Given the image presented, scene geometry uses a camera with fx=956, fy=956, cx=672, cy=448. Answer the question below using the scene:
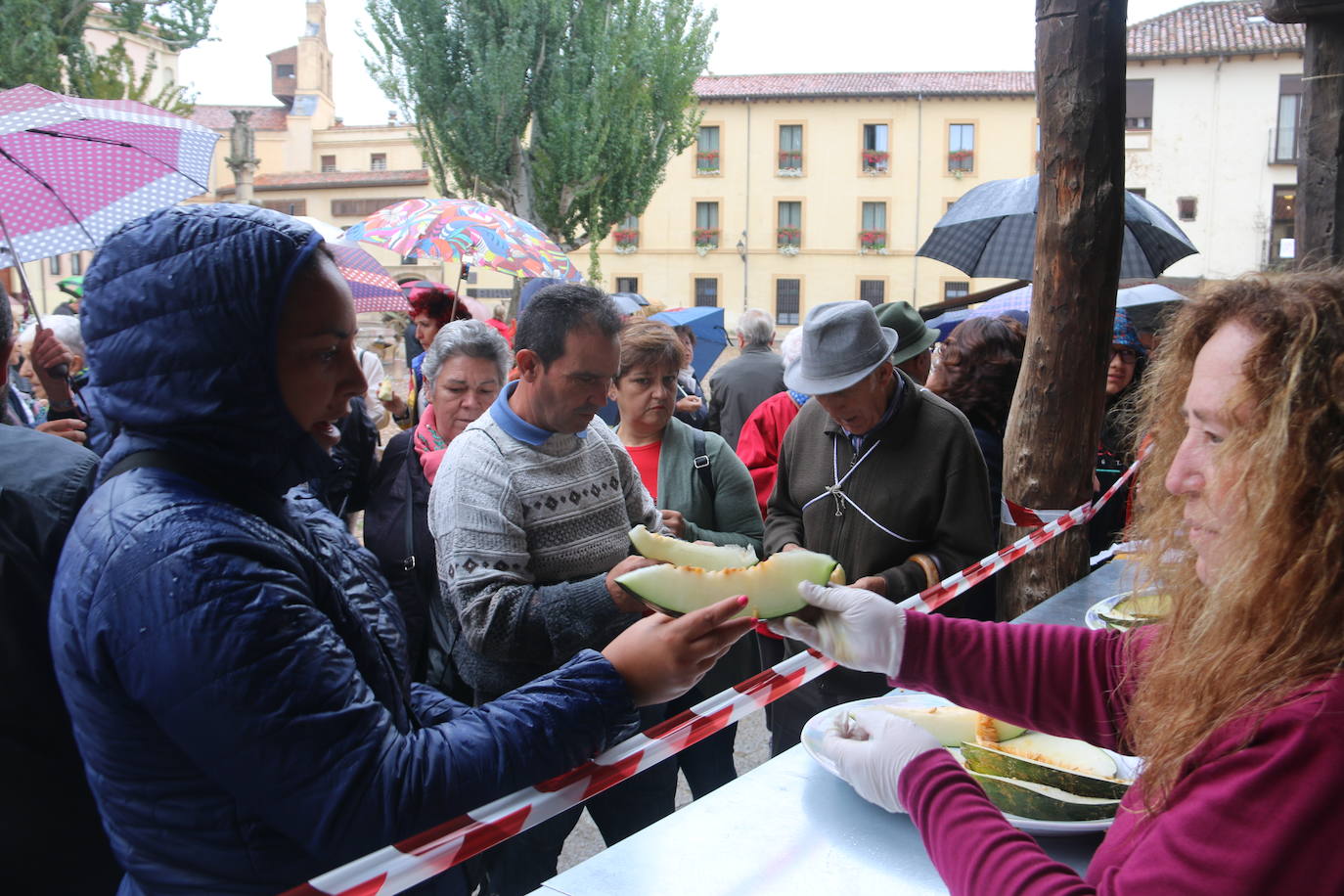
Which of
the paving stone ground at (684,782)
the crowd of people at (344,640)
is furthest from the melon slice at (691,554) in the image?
the paving stone ground at (684,782)

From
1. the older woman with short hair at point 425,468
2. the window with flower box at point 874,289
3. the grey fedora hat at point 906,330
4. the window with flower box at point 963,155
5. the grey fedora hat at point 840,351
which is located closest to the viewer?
the grey fedora hat at point 840,351

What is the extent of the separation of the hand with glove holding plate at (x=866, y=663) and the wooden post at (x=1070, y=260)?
2130 mm

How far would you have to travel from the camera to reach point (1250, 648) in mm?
1141

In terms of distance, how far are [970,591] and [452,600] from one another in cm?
228

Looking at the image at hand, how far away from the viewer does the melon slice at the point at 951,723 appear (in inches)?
76.5

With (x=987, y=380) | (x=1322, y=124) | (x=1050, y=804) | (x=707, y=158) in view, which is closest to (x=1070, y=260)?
(x=987, y=380)

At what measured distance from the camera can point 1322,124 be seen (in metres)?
4.80

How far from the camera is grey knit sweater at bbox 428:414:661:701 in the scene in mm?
2387

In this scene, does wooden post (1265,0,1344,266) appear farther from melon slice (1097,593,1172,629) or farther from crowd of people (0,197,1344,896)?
crowd of people (0,197,1344,896)

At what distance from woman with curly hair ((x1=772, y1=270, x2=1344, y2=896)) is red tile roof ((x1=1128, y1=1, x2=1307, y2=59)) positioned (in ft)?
113

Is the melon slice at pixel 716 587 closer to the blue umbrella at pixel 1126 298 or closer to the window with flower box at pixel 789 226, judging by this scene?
the blue umbrella at pixel 1126 298

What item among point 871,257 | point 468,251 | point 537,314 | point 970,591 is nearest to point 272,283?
point 537,314

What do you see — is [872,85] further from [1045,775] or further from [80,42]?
[1045,775]

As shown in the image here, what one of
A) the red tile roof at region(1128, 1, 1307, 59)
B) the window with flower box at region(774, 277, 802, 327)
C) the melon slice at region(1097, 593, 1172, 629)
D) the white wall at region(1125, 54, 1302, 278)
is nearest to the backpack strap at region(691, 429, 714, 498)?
the melon slice at region(1097, 593, 1172, 629)
